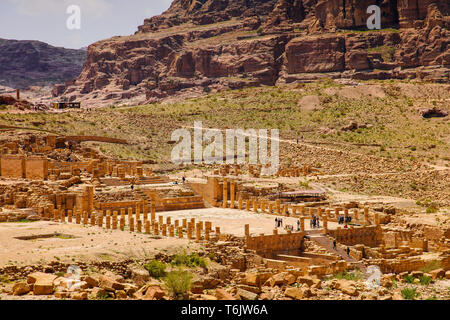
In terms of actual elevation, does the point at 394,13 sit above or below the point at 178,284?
above

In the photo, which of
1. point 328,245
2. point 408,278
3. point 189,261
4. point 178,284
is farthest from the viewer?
point 328,245

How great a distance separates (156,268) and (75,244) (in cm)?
438

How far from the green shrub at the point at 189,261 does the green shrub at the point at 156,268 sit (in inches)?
58.4

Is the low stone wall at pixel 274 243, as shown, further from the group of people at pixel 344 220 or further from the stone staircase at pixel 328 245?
the group of people at pixel 344 220

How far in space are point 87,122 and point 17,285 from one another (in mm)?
54046

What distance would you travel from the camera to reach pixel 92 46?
15962 centimetres

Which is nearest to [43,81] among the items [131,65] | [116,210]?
[131,65]

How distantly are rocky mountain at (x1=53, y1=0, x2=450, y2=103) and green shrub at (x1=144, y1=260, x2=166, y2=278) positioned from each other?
3078 inches

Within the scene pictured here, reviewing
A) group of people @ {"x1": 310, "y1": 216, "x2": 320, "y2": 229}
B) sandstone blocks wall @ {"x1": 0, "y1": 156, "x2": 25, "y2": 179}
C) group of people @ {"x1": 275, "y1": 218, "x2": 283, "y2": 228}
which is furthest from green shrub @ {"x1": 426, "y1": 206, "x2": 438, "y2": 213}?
sandstone blocks wall @ {"x1": 0, "y1": 156, "x2": 25, "y2": 179}

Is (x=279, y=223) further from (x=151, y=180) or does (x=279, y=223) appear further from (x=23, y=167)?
(x=23, y=167)

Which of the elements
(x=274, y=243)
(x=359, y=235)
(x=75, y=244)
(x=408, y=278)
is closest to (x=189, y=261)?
(x=75, y=244)

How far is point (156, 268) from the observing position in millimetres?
30234

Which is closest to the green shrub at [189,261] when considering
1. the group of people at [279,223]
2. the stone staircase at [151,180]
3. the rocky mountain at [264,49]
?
the group of people at [279,223]

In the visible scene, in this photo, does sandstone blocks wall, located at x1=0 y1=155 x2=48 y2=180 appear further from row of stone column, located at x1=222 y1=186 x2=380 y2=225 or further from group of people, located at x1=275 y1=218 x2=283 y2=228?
group of people, located at x1=275 y1=218 x2=283 y2=228
